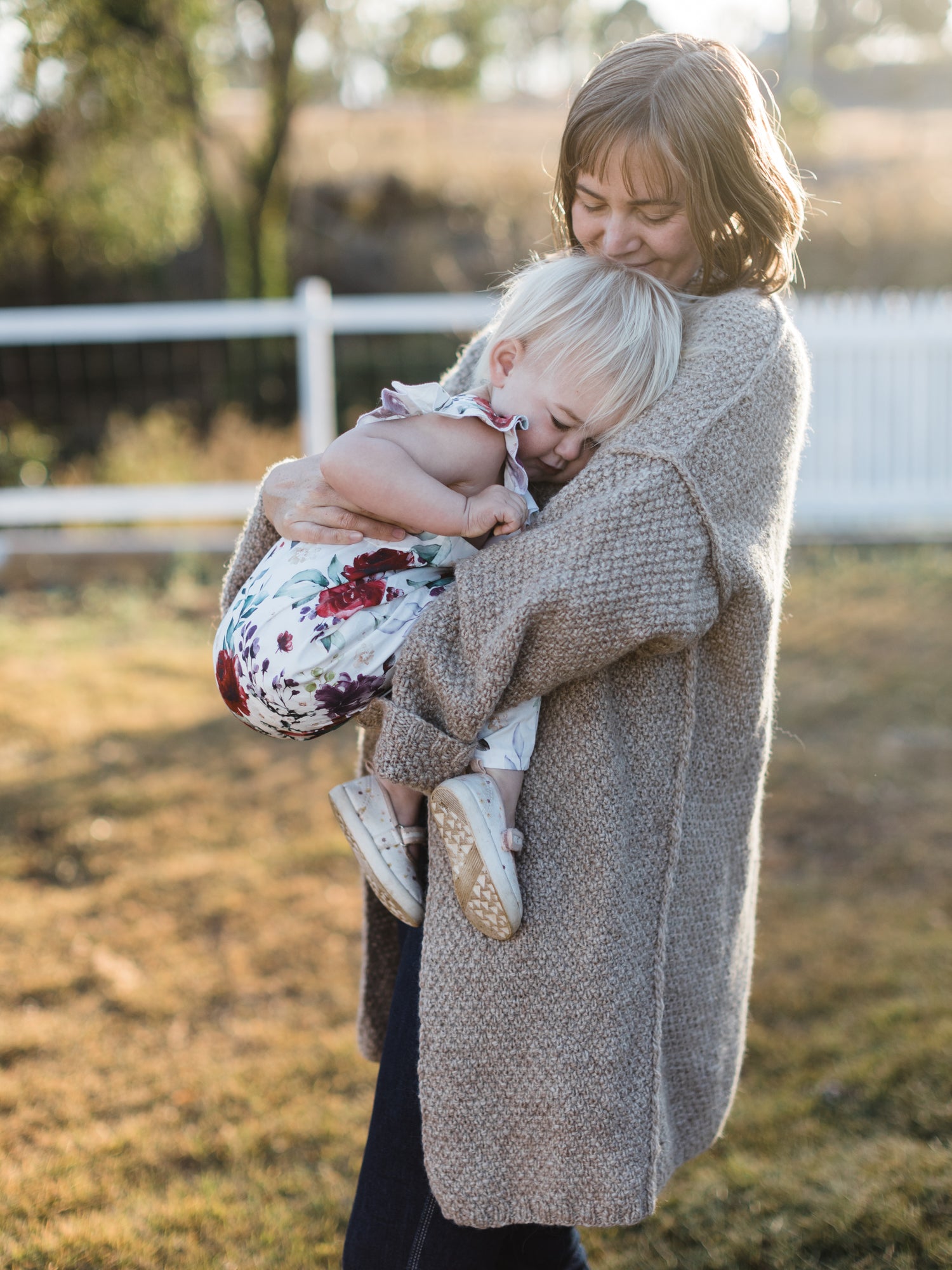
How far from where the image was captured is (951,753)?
14.9 feet

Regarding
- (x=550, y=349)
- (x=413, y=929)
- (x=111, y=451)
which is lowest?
(x=111, y=451)

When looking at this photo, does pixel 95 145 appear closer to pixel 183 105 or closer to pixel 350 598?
pixel 183 105

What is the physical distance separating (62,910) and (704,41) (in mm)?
3005

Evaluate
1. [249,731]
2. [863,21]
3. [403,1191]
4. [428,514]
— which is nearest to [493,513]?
[428,514]

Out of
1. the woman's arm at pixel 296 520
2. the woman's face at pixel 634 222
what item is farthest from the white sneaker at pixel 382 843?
the woman's face at pixel 634 222

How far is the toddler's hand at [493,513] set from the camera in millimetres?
1443

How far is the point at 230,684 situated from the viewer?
1.57 metres

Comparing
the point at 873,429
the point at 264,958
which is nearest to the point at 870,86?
the point at 873,429

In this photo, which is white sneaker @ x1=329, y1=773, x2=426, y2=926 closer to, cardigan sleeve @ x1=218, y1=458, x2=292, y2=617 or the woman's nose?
cardigan sleeve @ x1=218, y1=458, x2=292, y2=617

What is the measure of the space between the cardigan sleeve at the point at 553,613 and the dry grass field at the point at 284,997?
1.41m

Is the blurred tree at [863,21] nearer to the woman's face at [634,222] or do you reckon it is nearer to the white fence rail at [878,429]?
the white fence rail at [878,429]

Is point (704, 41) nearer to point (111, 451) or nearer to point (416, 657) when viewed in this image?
point (416, 657)

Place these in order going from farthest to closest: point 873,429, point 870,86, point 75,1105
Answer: point 870,86 < point 873,429 < point 75,1105

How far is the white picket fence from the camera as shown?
275 inches
